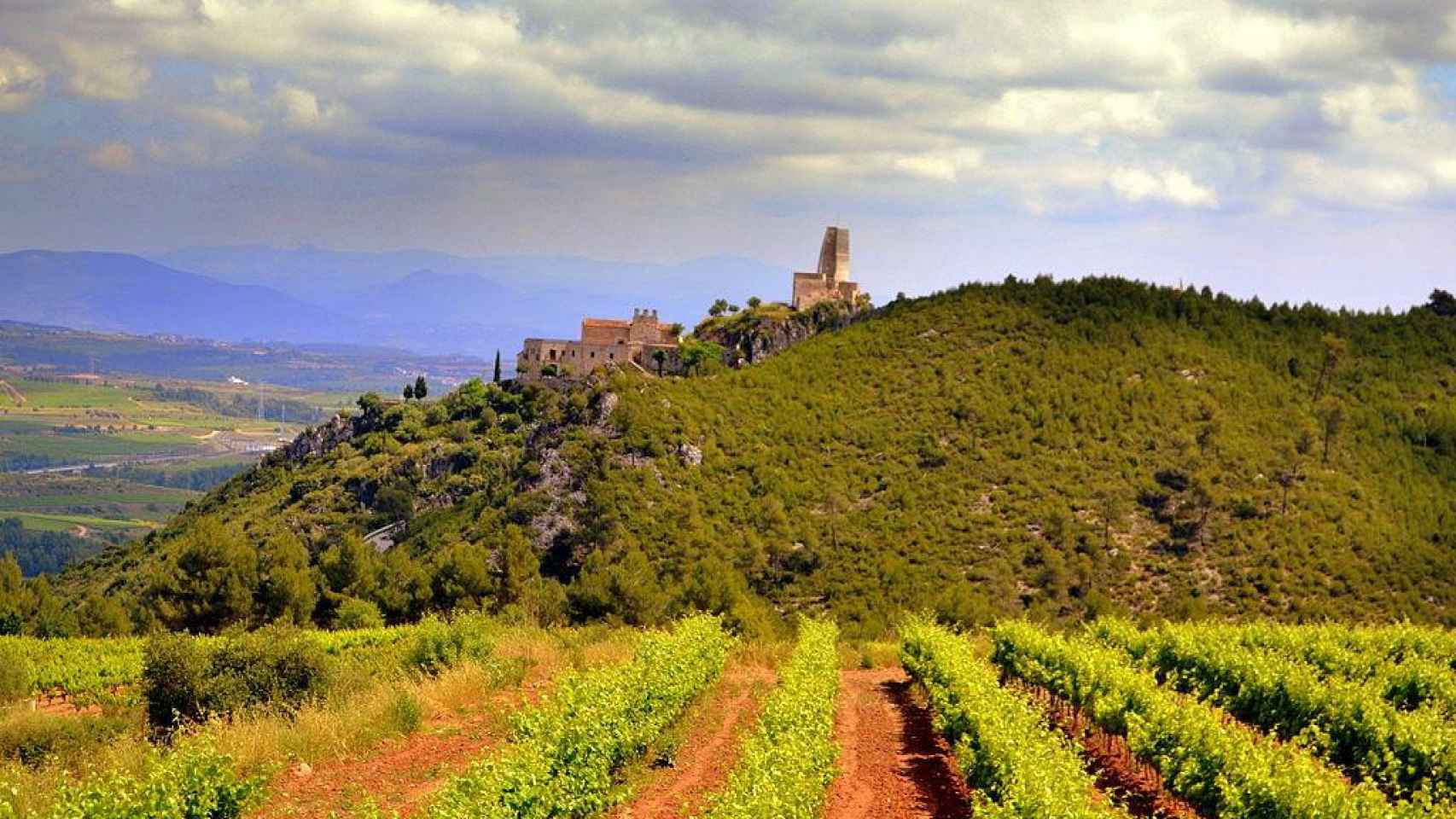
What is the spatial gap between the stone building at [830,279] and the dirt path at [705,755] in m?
74.9

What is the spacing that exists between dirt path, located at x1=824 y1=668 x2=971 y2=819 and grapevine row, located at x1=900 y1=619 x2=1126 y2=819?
67 centimetres

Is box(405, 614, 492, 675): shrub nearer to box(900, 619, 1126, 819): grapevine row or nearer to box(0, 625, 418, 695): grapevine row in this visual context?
box(0, 625, 418, 695): grapevine row

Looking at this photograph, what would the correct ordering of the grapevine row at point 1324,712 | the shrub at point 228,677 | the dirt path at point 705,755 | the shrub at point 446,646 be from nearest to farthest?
the dirt path at point 705,755 < the grapevine row at point 1324,712 < the shrub at point 228,677 < the shrub at point 446,646

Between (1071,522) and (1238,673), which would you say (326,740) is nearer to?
(1238,673)

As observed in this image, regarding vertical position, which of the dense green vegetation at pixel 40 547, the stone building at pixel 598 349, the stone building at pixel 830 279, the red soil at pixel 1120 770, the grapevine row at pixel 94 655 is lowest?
the dense green vegetation at pixel 40 547

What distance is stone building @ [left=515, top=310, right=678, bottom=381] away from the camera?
96.2 meters

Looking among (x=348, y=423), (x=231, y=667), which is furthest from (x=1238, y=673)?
(x=348, y=423)

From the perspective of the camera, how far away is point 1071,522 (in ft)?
179

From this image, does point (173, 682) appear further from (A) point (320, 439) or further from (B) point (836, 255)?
(B) point (836, 255)

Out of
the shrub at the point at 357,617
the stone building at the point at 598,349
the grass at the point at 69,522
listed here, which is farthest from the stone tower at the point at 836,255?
the grass at the point at 69,522

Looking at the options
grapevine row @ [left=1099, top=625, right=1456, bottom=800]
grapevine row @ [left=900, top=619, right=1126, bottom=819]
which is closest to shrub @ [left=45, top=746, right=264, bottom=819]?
grapevine row @ [left=900, top=619, right=1126, bottom=819]

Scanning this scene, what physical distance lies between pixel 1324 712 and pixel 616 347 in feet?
265

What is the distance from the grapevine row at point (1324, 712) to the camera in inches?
683

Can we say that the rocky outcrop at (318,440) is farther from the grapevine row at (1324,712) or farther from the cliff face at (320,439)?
the grapevine row at (1324,712)
